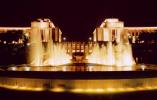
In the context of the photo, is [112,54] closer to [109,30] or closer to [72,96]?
[72,96]

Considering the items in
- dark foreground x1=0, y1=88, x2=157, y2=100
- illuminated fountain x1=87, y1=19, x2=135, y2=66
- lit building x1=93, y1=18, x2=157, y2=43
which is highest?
lit building x1=93, y1=18, x2=157, y2=43

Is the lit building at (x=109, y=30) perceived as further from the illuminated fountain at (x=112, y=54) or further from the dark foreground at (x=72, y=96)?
the dark foreground at (x=72, y=96)

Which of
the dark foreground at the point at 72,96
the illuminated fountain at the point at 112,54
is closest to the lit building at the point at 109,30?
the illuminated fountain at the point at 112,54

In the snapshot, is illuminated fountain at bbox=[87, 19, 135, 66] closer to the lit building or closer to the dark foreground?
the dark foreground

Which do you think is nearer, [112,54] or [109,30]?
[112,54]

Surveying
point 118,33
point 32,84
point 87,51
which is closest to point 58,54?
point 87,51

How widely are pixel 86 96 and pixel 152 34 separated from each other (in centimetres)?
5804

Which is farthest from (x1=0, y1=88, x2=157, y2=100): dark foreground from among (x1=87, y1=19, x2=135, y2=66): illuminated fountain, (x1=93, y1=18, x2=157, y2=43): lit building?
(x1=93, y1=18, x2=157, y2=43): lit building

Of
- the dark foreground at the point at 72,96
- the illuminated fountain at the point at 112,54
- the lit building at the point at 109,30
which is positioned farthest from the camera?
the lit building at the point at 109,30

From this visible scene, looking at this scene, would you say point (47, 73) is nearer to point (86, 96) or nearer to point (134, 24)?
point (86, 96)

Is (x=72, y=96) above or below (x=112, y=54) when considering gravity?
below

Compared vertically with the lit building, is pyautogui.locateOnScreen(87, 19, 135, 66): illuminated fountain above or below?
below

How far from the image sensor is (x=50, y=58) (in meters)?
24.6

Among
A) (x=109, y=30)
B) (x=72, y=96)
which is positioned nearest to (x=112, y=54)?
(x=72, y=96)
